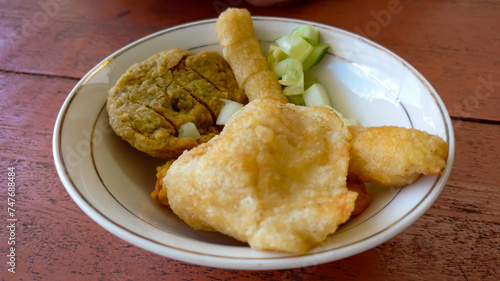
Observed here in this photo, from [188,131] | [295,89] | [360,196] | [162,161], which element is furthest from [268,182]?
[295,89]

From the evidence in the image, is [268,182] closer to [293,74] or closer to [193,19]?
[293,74]

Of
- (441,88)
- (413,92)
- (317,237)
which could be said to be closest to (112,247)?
(317,237)

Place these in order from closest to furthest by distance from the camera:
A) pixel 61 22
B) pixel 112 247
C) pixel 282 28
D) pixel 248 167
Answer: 1. pixel 248 167
2. pixel 112 247
3. pixel 282 28
4. pixel 61 22

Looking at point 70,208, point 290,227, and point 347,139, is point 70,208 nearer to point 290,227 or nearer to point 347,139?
point 290,227

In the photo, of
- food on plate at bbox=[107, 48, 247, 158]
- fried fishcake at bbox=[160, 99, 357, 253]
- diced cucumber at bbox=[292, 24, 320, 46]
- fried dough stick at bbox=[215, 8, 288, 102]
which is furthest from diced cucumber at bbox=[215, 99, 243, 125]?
diced cucumber at bbox=[292, 24, 320, 46]

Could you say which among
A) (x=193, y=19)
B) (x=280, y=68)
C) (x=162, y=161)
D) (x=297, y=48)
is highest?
(x=297, y=48)

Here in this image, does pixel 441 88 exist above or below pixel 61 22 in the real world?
above
